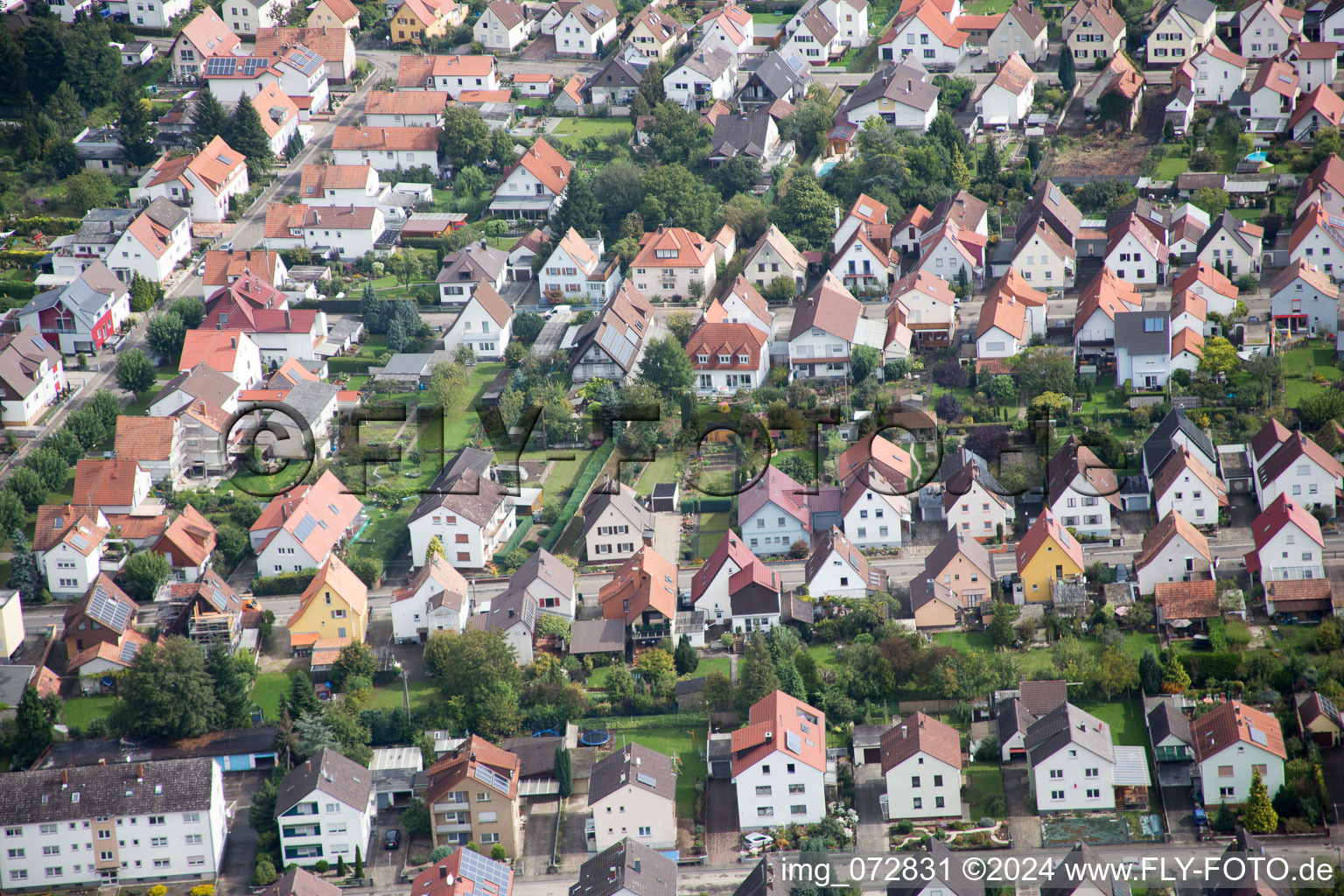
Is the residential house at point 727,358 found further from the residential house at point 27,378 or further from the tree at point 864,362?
the residential house at point 27,378

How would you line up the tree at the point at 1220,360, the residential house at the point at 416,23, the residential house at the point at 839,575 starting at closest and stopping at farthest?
the residential house at the point at 839,575 < the tree at the point at 1220,360 < the residential house at the point at 416,23

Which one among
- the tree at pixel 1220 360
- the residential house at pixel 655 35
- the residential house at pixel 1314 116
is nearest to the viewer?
the tree at pixel 1220 360

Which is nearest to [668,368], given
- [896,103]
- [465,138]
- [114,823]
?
[465,138]

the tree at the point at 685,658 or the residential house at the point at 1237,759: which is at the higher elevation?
the tree at the point at 685,658

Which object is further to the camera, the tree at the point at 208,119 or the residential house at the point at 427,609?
the tree at the point at 208,119

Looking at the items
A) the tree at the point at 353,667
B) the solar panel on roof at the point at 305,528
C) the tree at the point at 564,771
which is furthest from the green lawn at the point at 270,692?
the tree at the point at 564,771

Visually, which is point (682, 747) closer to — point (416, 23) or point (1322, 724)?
point (1322, 724)

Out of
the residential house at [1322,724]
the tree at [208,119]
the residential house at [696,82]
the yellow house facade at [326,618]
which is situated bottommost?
the residential house at [1322,724]

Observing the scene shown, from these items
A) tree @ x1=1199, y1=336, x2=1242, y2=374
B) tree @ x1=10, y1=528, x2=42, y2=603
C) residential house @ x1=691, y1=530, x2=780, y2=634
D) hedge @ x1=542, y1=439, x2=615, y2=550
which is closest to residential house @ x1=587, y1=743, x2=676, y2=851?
residential house @ x1=691, y1=530, x2=780, y2=634

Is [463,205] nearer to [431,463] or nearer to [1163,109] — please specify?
[431,463]
